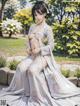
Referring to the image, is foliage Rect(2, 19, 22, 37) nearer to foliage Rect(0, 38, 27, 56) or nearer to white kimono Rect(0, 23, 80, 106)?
foliage Rect(0, 38, 27, 56)

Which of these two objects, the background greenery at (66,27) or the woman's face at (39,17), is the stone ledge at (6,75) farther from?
the background greenery at (66,27)

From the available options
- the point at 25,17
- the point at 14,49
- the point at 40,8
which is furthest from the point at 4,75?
the point at 25,17

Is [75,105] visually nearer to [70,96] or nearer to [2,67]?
[70,96]

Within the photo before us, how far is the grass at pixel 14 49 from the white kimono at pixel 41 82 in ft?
16.2

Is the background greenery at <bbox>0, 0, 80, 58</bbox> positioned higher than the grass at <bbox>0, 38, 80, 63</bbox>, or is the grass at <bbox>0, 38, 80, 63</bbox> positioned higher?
the background greenery at <bbox>0, 0, 80, 58</bbox>

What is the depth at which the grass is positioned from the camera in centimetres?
1185

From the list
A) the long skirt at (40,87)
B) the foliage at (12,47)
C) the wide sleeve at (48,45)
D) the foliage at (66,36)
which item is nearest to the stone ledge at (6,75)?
the long skirt at (40,87)

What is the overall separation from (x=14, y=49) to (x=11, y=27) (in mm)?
3328

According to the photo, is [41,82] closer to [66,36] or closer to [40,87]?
[40,87]

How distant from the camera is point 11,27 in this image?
16.8 meters

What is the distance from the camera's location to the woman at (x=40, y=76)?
20.0ft

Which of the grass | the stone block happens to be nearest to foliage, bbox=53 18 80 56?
the grass

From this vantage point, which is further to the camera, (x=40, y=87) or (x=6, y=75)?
(x=6, y=75)

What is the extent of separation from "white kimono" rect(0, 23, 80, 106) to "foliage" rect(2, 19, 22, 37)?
33.5ft
